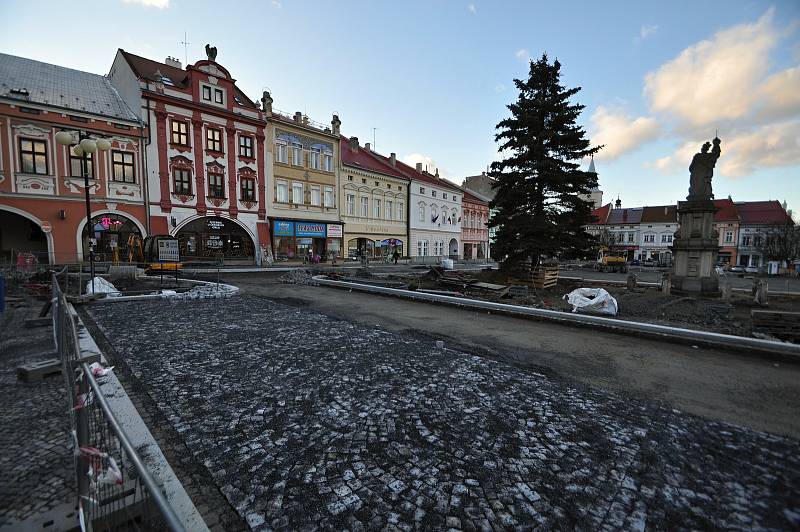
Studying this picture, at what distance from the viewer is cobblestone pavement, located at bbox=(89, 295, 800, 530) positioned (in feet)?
7.77

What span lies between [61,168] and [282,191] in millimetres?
15121

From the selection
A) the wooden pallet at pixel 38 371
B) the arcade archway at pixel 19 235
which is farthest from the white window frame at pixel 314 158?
the wooden pallet at pixel 38 371

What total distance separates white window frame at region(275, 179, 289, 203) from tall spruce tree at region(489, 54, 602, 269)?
21.2 m

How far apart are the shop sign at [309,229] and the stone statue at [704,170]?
95.4 ft

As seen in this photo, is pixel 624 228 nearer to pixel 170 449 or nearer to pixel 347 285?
pixel 347 285

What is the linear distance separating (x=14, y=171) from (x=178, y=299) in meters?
20.9

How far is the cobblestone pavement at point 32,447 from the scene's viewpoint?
2.40 m

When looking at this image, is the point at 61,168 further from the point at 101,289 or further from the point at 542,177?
the point at 542,177

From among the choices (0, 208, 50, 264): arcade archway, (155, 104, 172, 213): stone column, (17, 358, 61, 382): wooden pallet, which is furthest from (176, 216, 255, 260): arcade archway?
(17, 358, 61, 382): wooden pallet

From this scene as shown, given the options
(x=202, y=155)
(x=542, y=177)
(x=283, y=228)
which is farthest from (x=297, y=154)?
(x=542, y=177)

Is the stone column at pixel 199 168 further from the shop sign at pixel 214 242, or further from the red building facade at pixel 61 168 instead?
the red building facade at pixel 61 168

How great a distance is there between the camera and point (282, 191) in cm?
3353

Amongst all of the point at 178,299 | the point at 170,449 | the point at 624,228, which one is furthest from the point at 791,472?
the point at 624,228

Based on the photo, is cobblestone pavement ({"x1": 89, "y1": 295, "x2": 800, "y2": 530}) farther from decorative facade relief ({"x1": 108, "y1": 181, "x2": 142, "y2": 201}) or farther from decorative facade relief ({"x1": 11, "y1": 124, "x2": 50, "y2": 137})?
decorative facade relief ({"x1": 11, "y1": 124, "x2": 50, "y2": 137})
